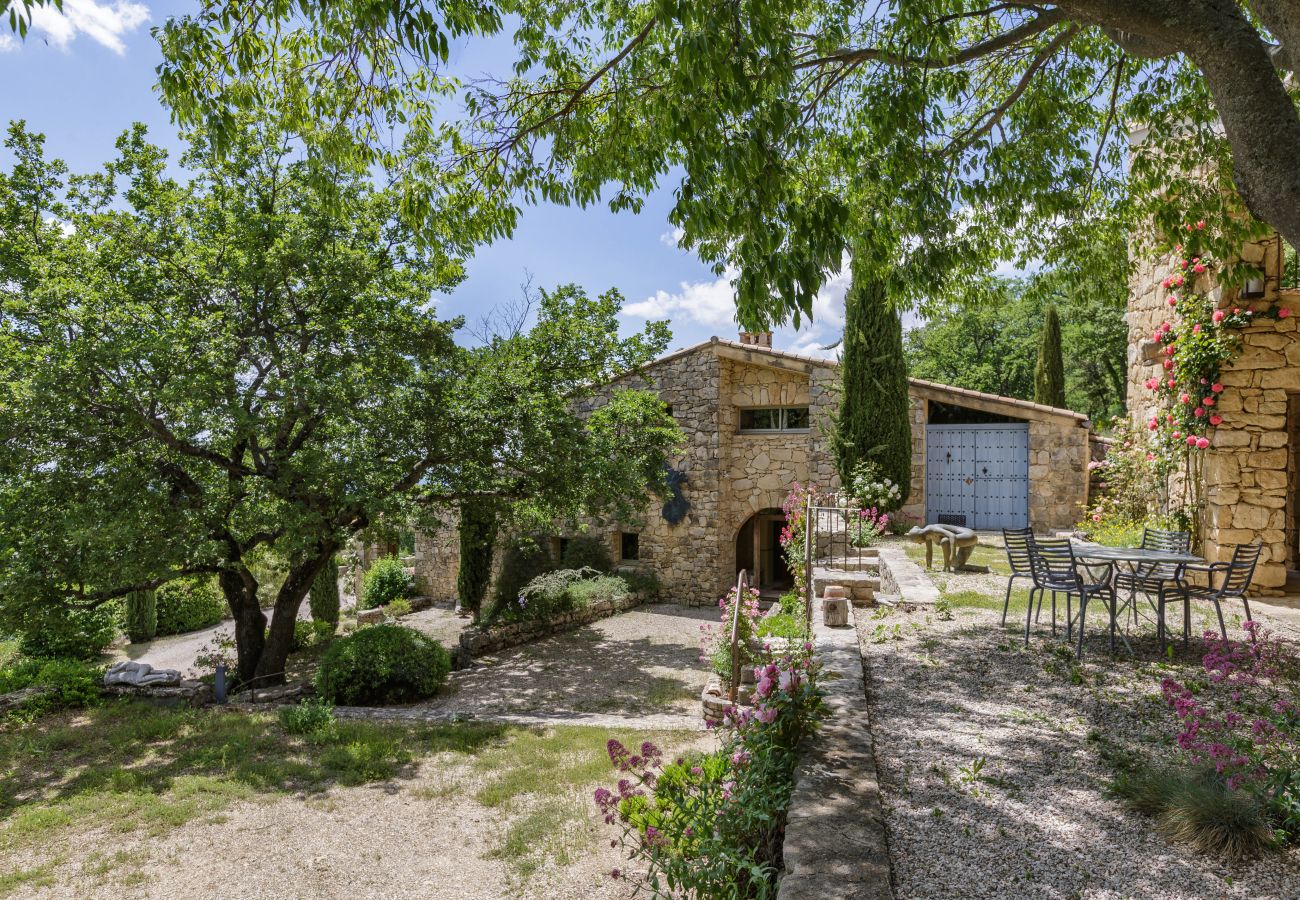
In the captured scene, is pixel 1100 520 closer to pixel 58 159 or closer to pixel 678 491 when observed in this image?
pixel 678 491

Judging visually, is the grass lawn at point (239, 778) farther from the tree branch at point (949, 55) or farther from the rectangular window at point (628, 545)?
the rectangular window at point (628, 545)

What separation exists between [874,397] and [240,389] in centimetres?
960

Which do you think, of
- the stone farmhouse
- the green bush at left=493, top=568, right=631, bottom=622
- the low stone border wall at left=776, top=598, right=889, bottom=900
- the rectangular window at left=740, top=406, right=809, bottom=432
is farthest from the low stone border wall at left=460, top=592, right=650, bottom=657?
the low stone border wall at left=776, top=598, right=889, bottom=900

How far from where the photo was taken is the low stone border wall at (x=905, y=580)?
6.86 m

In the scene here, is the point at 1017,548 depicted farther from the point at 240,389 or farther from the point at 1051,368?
the point at 1051,368

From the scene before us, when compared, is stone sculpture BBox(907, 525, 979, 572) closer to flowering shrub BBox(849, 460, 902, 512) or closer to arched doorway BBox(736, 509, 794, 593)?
flowering shrub BBox(849, 460, 902, 512)

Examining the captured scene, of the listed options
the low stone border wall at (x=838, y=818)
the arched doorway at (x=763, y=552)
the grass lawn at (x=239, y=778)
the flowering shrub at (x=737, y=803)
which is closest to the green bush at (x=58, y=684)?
the grass lawn at (x=239, y=778)

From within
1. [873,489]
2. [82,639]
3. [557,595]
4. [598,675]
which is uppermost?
[873,489]

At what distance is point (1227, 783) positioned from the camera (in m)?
2.71

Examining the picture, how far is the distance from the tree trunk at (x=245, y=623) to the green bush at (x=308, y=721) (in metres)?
2.90

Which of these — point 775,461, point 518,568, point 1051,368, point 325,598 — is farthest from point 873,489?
point 325,598

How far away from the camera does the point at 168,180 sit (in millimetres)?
8906

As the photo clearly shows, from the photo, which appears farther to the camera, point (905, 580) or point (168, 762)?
point (905, 580)

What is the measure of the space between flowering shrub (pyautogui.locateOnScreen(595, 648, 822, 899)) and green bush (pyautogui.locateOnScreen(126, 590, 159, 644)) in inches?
546
